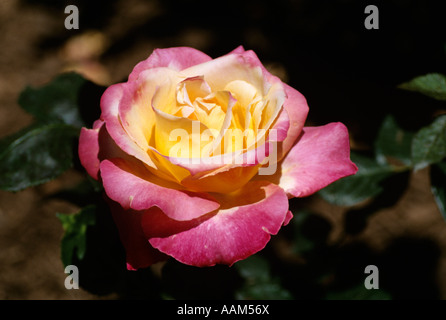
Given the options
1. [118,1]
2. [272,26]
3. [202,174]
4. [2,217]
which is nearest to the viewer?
[202,174]

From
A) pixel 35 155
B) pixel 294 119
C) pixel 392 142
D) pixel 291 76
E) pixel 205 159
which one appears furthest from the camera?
pixel 291 76

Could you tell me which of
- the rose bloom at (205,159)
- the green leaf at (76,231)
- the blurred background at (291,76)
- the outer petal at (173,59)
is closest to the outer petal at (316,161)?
the rose bloom at (205,159)

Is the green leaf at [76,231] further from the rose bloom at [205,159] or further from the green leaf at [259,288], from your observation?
the green leaf at [259,288]

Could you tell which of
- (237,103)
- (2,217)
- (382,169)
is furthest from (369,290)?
(2,217)

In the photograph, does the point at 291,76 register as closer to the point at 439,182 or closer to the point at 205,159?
the point at 439,182

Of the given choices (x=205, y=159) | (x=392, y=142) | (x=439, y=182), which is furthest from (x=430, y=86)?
(x=205, y=159)

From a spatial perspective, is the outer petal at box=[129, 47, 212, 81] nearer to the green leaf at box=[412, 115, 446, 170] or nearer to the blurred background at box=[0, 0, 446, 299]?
the blurred background at box=[0, 0, 446, 299]

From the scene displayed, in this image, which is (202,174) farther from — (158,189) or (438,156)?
(438,156)
